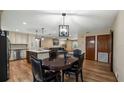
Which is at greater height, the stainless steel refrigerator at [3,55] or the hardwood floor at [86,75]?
the stainless steel refrigerator at [3,55]

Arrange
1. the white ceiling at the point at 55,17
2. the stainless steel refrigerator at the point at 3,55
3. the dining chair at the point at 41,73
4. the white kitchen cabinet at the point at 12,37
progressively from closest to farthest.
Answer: the dining chair at the point at 41,73, the stainless steel refrigerator at the point at 3,55, the white ceiling at the point at 55,17, the white kitchen cabinet at the point at 12,37

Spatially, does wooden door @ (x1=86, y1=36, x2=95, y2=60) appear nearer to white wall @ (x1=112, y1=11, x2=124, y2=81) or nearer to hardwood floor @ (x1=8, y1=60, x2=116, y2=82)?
hardwood floor @ (x1=8, y1=60, x2=116, y2=82)

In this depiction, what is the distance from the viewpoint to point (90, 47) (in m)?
6.45

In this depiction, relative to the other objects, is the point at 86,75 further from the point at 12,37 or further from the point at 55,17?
the point at 12,37

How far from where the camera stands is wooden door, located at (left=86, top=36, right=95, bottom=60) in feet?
20.6

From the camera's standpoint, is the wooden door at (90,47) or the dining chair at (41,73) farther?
the wooden door at (90,47)

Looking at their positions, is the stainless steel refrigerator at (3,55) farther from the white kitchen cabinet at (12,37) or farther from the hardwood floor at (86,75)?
the white kitchen cabinet at (12,37)

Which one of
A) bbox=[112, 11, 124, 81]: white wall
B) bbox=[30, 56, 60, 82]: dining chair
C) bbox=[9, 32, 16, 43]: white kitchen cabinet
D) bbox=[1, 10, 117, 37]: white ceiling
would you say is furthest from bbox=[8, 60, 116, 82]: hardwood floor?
bbox=[9, 32, 16, 43]: white kitchen cabinet

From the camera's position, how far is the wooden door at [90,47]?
6289mm

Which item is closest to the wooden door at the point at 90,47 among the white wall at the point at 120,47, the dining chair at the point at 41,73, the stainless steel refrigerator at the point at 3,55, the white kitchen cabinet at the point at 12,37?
the white wall at the point at 120,47
